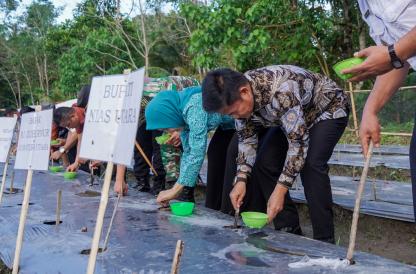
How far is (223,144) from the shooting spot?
315cm

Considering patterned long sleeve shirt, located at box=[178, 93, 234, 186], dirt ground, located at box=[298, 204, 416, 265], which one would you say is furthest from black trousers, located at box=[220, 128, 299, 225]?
dirt ground, located at box=[298, 204, 416, 265]

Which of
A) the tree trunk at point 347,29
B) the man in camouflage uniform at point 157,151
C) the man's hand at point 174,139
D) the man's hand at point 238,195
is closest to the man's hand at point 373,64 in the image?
the man's hand at point 238,195

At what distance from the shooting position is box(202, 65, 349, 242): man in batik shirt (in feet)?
6.70

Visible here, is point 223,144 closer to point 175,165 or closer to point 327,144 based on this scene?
point 175,165

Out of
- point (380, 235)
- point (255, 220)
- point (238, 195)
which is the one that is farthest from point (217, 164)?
point (380, 235)

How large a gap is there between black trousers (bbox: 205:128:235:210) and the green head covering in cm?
47

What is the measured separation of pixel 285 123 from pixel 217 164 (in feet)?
3.76

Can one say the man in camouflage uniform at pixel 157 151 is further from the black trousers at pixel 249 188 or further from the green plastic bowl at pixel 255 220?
the green plastic bowl at pixel 255 220

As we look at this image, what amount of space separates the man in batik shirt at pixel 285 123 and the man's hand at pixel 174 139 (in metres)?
0.59

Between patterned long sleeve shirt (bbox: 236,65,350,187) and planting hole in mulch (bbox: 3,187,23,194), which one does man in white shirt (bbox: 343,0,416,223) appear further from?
planting hole in mulch (bbox: 3,187,23,194)

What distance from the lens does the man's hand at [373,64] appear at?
1238mm

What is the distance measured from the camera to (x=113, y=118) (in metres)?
1.49

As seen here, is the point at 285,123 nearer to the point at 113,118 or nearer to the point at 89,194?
the point at 113,118

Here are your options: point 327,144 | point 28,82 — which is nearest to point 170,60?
point 28,82
